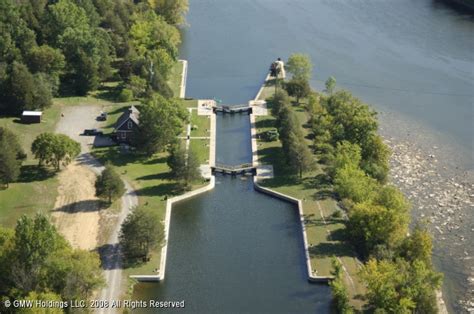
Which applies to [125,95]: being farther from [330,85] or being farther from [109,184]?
[330,85]

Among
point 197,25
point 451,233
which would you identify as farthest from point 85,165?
point 197,25

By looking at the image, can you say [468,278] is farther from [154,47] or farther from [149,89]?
[154,47]

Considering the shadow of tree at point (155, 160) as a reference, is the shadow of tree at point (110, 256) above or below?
below

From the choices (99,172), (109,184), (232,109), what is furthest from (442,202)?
(99,172)

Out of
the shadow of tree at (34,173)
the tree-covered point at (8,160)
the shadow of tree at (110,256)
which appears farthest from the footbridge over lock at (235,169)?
the tree-covered point at (8,160)

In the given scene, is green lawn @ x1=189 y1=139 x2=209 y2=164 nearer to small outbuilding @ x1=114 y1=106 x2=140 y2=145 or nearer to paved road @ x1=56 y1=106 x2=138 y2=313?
small outbuilding @ x1=114 y1=106 x2=140 y2=145

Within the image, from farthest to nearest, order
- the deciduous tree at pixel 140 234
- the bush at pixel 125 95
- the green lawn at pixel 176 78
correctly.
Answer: the green lawn at pixel 176 78 < the bush at pixel 125 95 < the deciduous tree at pixel 140 234

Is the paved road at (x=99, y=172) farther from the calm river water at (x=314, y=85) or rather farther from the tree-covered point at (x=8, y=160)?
the tree-covered point at (x=8, y=160)
